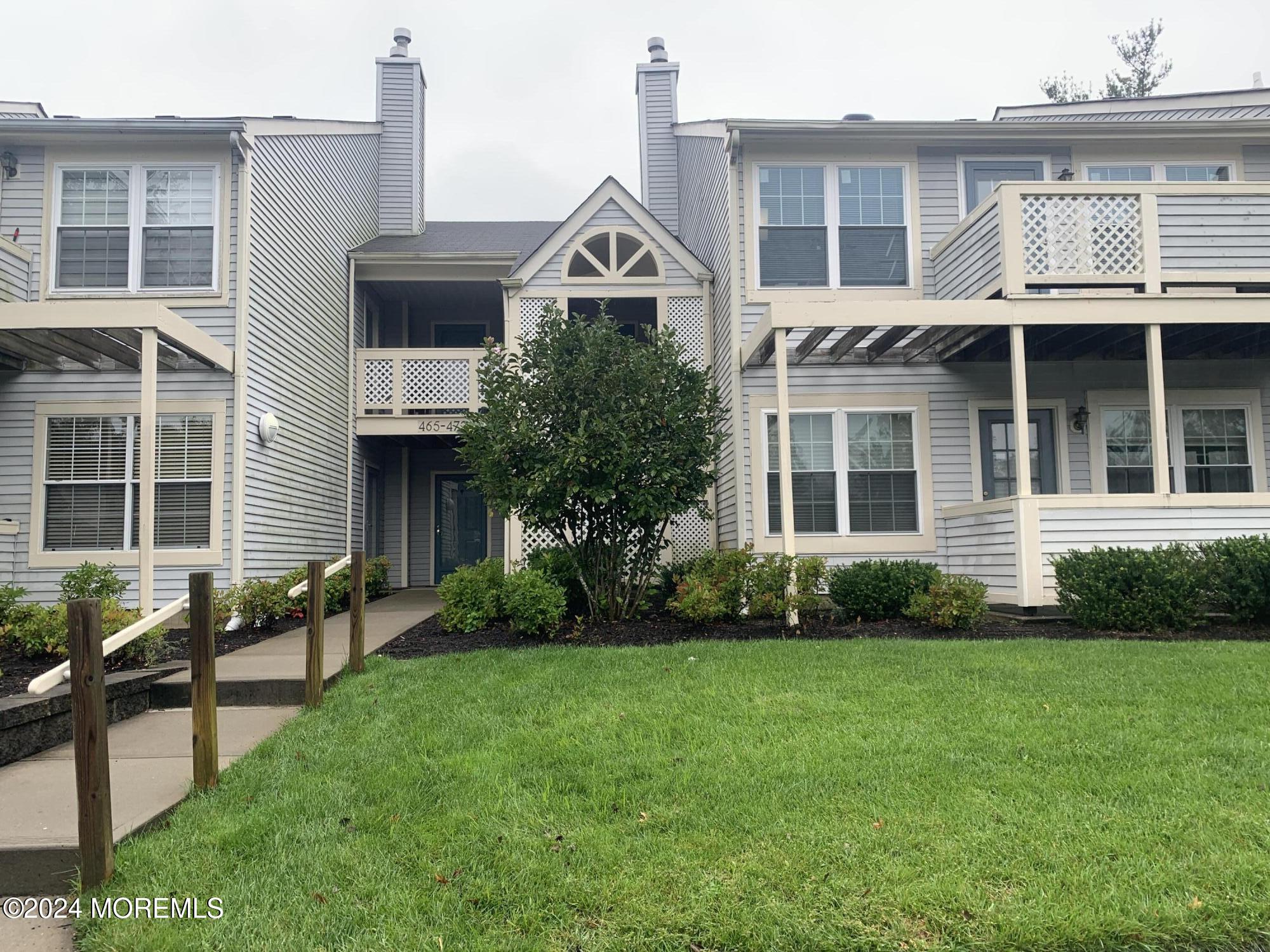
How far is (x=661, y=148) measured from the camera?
1560cm

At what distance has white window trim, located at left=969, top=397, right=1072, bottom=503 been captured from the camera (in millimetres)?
10336

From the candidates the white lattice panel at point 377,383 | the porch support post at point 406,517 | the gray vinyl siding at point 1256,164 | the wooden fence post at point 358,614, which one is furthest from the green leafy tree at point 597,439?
the gray vinyl siding at point 1256,164

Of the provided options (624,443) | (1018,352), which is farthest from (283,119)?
(1018,352)

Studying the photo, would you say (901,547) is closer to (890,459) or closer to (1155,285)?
(890,459)

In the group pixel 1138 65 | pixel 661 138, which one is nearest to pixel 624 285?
pixel 661 138

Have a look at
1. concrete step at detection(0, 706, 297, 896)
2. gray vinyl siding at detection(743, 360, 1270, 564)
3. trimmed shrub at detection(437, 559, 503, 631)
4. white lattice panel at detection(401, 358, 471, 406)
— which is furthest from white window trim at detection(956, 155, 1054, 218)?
concrete step at detection(0, 706, 297, 896)

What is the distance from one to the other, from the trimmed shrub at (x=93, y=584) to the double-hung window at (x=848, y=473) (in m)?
6.96

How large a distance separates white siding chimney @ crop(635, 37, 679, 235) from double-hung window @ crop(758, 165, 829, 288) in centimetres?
505

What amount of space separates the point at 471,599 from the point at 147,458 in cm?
314

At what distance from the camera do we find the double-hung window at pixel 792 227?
10.5 meters

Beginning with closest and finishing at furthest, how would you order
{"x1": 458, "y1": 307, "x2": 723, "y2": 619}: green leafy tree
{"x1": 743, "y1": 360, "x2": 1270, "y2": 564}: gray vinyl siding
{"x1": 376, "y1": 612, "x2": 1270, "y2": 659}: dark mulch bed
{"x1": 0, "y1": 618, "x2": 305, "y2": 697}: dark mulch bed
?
{"x1": 0, "y1": 618, "x2": 305, "y2": 697}: dark mulch bed
{"x1": 376, "y1": 612, "x2": 1270, "y2": 659}: dark mulch bed
{"x1": 458, "y1": 307, "x2": 723, "y2": 619}: green leafy tree
{"x1": 743, "y1": 360, "x2": 1270, "y2": 564}: gray vinyl siding

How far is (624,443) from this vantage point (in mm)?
7578

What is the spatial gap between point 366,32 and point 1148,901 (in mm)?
20068

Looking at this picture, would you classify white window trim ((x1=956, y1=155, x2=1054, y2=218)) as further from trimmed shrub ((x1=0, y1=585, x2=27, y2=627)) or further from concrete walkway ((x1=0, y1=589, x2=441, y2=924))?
trimmed shrub ((x1=0, y1=585, x2=27, y2=627))
